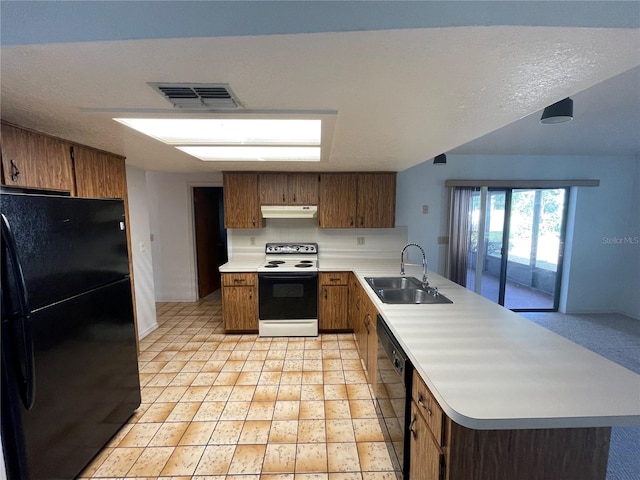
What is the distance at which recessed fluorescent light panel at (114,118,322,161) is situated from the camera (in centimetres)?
156

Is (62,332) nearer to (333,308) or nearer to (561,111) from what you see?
(333,308)

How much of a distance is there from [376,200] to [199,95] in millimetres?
2765

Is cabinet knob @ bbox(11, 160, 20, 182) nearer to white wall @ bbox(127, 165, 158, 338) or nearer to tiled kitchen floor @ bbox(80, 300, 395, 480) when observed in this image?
white wall @ bbox(127, 165, 158, 338)

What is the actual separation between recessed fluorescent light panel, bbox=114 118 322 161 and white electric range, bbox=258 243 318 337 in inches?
60.0

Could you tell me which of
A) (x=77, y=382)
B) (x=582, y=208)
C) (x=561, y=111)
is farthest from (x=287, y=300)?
(x=582, y=208)

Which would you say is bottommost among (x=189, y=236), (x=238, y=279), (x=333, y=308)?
(x=333, y=308)

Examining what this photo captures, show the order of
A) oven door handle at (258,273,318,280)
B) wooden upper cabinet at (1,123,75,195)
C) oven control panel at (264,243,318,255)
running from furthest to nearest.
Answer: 1. oven control panel at (264,243,318,255)
2. oven door handle at (258,273,318,280)
3. wooden upper cabinet at (1,123,75,195)

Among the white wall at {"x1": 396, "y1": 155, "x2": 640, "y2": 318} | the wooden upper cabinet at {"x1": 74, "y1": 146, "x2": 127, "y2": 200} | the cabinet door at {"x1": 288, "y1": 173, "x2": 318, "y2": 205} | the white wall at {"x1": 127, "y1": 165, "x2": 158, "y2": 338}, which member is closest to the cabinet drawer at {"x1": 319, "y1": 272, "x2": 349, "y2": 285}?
the cabinet door at {"x1": 288, "y1": 173, "x2": 318, "y2": 205}

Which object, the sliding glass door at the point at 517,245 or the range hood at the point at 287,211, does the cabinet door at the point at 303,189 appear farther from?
the sliding glass door at the point at 517,245

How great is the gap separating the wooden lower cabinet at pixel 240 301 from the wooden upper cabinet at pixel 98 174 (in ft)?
4.76

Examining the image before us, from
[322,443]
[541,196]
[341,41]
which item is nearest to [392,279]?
[322,443]

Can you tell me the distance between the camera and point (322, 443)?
182 cm

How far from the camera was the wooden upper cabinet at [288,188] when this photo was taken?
3541mm

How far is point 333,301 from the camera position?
340cm
